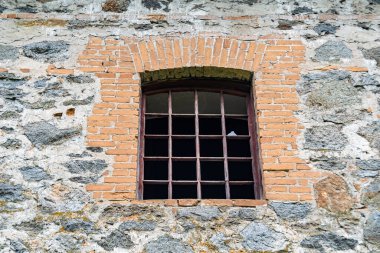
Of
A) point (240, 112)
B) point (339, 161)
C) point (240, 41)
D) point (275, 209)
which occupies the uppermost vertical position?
point (240, 41)

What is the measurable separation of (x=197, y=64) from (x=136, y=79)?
2.08ft

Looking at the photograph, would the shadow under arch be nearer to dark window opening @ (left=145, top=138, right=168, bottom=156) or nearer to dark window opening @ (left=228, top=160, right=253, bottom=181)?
dark window opening @ (left=145, top=138, right=168, bottom=156)

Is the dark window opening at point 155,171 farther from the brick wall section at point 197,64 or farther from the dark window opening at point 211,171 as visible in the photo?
the brick wall section at point 197,64

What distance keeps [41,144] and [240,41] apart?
2.29 meters

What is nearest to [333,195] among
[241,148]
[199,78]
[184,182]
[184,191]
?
[241,148]

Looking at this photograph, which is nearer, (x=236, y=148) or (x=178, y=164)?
(x=236, y=148)

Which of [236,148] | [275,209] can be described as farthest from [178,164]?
[275,209]

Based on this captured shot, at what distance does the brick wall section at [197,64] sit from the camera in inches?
188

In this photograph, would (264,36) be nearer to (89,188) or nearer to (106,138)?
(106,138)

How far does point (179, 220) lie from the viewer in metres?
4.52

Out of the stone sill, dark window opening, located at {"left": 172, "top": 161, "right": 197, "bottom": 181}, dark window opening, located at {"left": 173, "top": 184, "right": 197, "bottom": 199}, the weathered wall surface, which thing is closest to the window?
dark window opening, located at {"left": 173, "top": 184, "right": 197, "bottom": 199}

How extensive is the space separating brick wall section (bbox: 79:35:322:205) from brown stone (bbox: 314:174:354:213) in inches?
3.2

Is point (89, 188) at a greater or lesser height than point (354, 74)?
lesser

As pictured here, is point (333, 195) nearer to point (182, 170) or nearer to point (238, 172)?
point (238, 172)
